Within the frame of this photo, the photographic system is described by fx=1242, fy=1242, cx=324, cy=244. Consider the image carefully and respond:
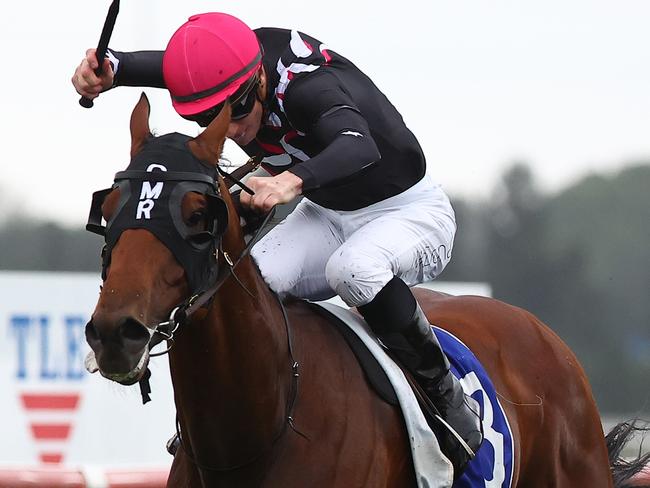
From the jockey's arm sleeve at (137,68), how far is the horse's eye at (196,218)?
90cm

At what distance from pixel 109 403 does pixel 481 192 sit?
10565 millimetres

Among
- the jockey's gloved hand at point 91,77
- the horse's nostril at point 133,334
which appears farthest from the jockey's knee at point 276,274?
the horse's nostril at point 133,334

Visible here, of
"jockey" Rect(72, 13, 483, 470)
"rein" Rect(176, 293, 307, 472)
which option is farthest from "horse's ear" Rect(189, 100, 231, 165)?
"rein" Rect(176, 293, 307, 472)

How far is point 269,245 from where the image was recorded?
3.65 m

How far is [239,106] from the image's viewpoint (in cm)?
324

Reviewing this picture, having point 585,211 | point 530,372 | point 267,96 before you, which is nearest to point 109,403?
point 530,372

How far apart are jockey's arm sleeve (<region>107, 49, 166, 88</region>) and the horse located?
623 millimetres

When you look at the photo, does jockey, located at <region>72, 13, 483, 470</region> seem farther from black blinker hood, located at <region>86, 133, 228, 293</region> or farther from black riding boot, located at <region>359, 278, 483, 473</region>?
black blinker hood, located at <region>86, 133, 228, 293</region>

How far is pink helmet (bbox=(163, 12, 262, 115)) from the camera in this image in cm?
306

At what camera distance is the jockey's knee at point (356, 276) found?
3301mm

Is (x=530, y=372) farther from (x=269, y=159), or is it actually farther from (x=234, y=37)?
(x=234, y=37)

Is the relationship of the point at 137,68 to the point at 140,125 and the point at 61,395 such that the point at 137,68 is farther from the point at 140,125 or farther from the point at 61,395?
the point at 61,395

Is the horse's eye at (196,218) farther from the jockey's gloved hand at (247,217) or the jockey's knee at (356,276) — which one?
the jockey's knee at (356,276)

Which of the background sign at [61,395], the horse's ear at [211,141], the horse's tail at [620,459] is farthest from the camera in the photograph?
the background sign at [61,395]
